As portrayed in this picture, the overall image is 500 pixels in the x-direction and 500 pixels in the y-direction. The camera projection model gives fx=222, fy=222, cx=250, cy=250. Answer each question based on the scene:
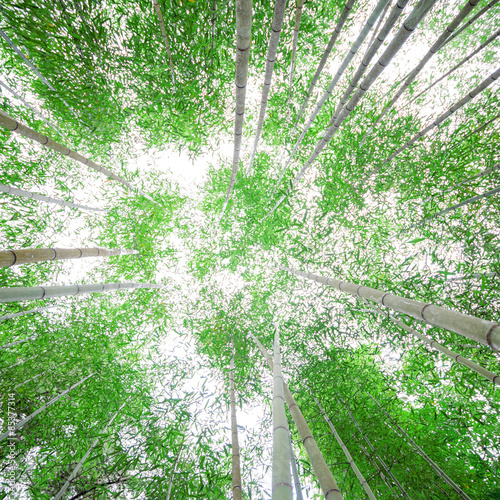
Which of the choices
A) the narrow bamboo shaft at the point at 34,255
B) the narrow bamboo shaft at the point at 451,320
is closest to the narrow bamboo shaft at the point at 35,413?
the narrow bamboo shaft at the point at 34,255

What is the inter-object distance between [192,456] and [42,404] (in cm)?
220

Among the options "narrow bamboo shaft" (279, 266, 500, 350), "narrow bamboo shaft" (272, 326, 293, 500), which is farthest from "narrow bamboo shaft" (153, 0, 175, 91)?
"narrow bamboo shaft" (272, 326, 293, 500)

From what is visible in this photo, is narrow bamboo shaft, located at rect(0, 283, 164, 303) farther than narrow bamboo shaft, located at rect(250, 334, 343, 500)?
Yes

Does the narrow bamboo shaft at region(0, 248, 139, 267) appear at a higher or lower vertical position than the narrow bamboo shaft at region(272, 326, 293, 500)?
higher

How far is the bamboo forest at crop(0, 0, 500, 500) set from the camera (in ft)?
7.68

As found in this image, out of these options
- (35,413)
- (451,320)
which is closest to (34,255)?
(35,413)

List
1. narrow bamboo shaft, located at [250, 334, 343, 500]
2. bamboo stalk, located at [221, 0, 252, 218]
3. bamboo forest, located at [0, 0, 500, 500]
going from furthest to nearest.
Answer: bamboo forest, located at [0, 0, 500, 500] → bamboo stalk, located at [221, 0, 252, 218] → narrow bamboo shaft, located at [250, 334, 343, 500]

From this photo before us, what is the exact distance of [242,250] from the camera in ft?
15.1

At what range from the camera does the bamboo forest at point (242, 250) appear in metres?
2.34

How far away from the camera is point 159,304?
14.8 ft

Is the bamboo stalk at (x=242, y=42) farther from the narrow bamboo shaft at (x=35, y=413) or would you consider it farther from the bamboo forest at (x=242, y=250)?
the narrow bamboo shaft at (x=35, y=413)

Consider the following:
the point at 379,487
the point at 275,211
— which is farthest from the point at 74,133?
the point at 379,487

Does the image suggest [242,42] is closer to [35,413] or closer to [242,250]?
[242,250]

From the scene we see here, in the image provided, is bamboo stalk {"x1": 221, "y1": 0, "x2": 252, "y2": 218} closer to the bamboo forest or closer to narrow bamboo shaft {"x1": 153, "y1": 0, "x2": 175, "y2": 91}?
the bamboo forest
